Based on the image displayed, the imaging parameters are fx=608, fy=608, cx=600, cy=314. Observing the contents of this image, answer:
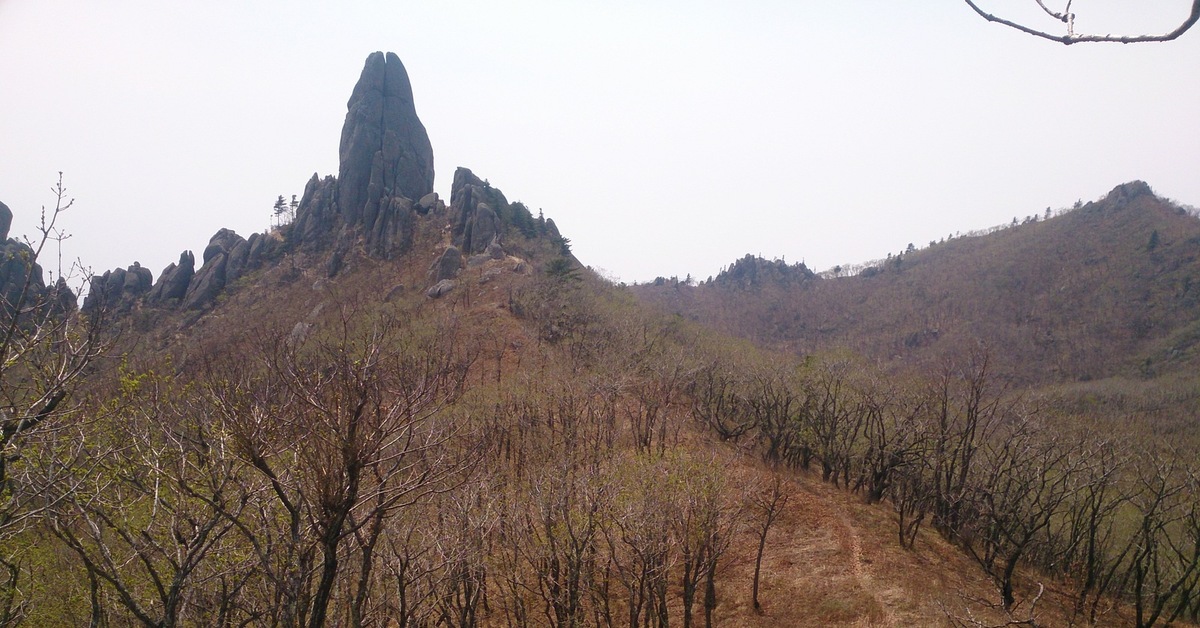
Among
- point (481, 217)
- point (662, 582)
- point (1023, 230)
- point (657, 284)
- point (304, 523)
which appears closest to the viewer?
point (304, 523)

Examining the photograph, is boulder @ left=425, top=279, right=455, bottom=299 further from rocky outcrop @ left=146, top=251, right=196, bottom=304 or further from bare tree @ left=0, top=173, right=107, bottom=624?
bare tree @ left=0, top=173, right=107, bottom=624

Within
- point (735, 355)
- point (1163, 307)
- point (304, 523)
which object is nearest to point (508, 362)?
point (735, 355)

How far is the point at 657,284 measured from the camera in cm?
14875

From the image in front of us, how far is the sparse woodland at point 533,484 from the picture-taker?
25.6ft

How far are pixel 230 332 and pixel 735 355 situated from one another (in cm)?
4678

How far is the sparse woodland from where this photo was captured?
25.6 feet

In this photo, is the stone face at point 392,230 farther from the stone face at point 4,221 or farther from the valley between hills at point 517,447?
the stone face at point 4,221

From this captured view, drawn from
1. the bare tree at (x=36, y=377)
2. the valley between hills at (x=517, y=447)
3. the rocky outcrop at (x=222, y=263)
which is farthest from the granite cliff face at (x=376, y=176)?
the bare tree at (x=36, y=377)

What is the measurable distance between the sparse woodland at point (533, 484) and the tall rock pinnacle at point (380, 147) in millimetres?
31006

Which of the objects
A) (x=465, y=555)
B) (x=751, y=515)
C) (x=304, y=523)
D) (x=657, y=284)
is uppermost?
(x=657, y=284)

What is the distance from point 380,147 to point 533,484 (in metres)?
68.8

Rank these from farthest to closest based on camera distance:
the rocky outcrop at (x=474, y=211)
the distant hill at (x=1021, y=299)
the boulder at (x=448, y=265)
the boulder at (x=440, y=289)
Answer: the distant hill at (x=1021, y=299) → the rocky outcrop at (x=474, y=211) → the boulder at (x=448, y=265) → the boulder at (x=440, y=289)

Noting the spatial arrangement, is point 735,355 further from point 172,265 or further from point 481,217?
point 172,265

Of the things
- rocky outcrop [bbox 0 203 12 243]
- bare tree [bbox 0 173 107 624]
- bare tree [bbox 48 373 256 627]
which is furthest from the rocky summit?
bare tree [bbox 0 173 107 624]
